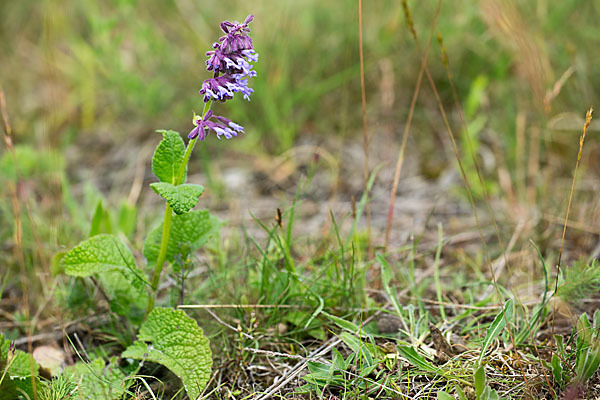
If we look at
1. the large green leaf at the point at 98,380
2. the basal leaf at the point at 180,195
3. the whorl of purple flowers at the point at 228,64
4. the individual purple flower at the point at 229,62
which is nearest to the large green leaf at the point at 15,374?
the large green leaf at the point at 98,380

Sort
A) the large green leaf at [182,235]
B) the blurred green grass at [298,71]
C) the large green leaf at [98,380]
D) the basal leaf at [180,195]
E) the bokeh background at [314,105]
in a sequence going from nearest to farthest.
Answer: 1. the basal leaf at [180,195]
2. the large green leaf at [98,380]
3. the large green leaf at [182,235]
4. the bokeh background at [314,105]
5. the blurred green grass at [298,71]

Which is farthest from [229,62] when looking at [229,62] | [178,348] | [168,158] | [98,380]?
[98,380]

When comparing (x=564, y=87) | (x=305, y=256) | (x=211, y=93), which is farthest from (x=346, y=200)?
(x=211, y=93)

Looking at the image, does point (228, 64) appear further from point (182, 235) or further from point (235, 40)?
point (182, 235)

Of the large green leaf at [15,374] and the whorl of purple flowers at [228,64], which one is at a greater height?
the whorl of purple flowers at [228,64]

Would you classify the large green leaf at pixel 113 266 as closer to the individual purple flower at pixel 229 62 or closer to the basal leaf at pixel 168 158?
the basal leaf at pixel 168 158

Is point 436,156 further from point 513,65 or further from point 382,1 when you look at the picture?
point 382,1

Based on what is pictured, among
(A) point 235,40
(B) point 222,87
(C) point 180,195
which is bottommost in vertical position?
(C) point 180,195
